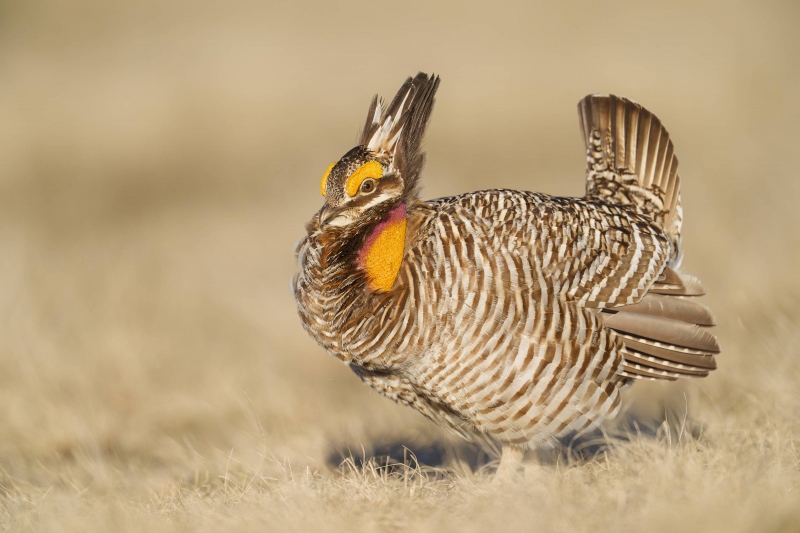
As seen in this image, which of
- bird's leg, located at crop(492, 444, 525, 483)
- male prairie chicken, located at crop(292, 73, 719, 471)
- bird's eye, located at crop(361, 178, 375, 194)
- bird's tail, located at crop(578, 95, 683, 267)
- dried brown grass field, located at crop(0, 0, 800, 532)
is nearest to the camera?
dried brown grass field, located at crop(0, 0, 800, 532)

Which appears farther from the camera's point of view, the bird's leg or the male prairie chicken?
the bird's leg

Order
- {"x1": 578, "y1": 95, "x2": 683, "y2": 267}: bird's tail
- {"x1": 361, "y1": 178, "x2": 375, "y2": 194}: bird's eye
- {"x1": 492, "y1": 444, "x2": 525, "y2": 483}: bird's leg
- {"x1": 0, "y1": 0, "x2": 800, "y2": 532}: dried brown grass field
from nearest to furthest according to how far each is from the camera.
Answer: {"x1": 0, "y1": 0, "x2": 800, "y2": 532}: dried brown grass field < {"x1": 361, "y1": 178, "x2": 375, "y2": 194}: bird's eye < {"x1": 492, "y1": 444, "x2": 525, "y2": 483}: bird's leg < {"x1": 578, "y1": 95, "x2": 683, "y2": 267}: bird's tail

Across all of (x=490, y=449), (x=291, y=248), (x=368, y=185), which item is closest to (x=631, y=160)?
(x=490, y=449)

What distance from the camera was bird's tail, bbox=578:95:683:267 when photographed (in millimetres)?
5117

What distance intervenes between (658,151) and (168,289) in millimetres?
4823

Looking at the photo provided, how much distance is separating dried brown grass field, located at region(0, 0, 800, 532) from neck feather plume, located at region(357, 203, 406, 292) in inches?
32.0

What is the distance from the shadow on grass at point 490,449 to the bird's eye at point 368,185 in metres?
1.16

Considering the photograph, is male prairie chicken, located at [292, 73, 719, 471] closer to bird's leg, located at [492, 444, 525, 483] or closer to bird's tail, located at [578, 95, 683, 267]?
bird's leg, located at [492, 444, 525, 483]

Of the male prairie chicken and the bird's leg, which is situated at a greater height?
the male prairie chicken

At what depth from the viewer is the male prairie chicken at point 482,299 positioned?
12.3 ft

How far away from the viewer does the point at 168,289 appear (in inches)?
330

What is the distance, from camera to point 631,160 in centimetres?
517

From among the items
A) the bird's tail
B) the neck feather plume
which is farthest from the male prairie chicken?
the bird's tail

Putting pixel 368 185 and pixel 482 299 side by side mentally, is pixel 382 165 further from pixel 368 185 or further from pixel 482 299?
pixel 482 299
